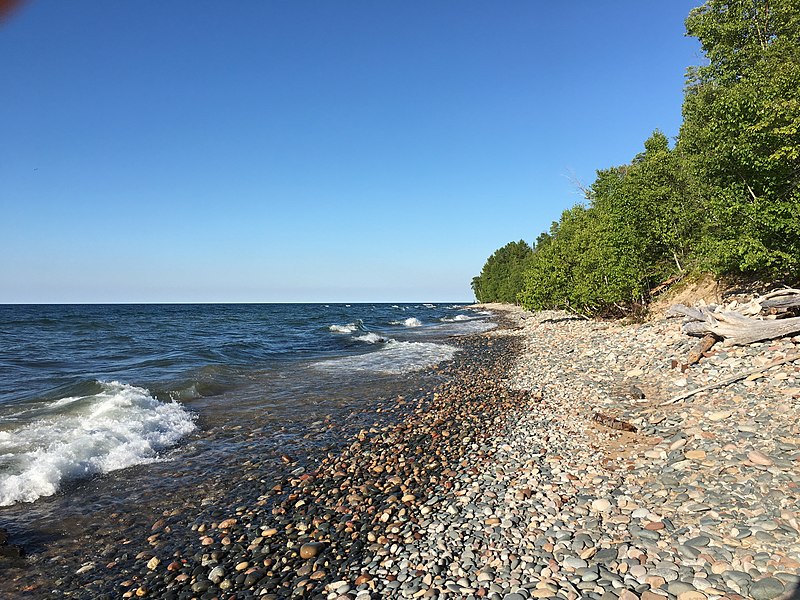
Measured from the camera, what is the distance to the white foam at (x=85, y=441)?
9734 millimetres

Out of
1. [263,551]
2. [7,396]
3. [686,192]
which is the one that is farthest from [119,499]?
[686,192]

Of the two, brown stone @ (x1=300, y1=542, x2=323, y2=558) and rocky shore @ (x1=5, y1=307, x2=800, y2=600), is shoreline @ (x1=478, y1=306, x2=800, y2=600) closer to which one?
rocky shore @ (x1=5, y1=307, x2=800, y2=600)

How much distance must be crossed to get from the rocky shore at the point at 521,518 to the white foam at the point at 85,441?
129 inches

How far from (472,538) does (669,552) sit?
2664mm

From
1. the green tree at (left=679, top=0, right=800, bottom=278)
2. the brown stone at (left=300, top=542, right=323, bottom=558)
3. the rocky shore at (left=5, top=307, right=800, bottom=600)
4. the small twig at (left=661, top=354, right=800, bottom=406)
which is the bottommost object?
the brown stone at (left=300, top=542, right=323, bottom=558)

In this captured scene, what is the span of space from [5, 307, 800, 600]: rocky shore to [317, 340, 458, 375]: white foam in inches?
463

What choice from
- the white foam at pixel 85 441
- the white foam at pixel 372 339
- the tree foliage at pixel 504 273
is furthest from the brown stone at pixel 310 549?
the tree foliage at pixel 504 273

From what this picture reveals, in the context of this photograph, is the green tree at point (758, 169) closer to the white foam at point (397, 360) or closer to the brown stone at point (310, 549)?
the white foam at point (397, 360)

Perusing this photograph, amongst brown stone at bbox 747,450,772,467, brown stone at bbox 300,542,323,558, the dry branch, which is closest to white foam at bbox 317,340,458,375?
the dry branch

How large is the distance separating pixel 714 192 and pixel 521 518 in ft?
58.0

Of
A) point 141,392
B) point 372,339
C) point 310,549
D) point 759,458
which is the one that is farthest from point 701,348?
point 372,339

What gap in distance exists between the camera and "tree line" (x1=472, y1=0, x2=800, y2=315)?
15.3 metres

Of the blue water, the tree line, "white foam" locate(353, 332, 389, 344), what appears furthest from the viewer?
"white foam" locate(353, 332, 389, 344)

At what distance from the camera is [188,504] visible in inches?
346
